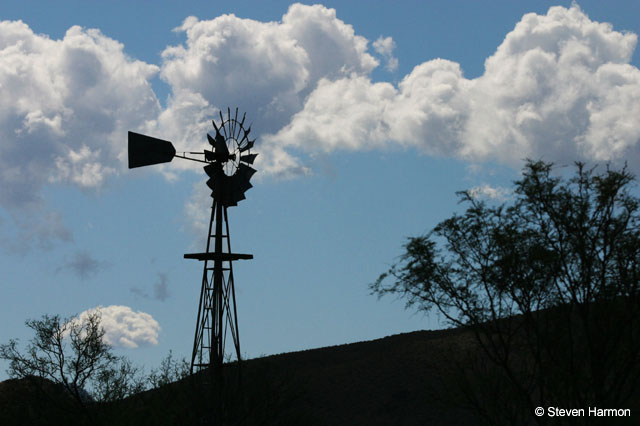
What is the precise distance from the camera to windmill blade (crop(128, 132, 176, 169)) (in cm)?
2661

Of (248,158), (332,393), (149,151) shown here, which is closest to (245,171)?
(248,158)

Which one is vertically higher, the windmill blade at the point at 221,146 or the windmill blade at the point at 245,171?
the windmill blade at the point at 221,146

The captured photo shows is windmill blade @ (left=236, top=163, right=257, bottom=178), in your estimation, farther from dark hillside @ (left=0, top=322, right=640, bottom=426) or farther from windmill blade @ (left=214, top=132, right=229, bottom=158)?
dark hillside @ (left=0, top=322, right=640, bottom=426)

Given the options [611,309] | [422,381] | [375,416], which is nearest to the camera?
[611,309]

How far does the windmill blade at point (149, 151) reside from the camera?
87.3 feet

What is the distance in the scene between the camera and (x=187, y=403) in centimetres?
3000

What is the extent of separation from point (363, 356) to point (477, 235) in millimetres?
35028

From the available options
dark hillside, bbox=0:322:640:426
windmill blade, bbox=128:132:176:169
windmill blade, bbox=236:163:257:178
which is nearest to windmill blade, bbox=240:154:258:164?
windmill blade, bbox=236:163:257:178

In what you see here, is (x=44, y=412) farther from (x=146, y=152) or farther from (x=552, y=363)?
(x=552, y=363)

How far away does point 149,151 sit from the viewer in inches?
1062

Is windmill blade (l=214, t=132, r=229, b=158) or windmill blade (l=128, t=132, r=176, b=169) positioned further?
windmill blade (l=214, t=132, r=229, b=158)

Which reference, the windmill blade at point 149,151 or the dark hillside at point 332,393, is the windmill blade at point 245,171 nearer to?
the windmill blade at point 149,151

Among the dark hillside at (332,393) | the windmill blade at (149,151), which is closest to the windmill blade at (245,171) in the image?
the windmill blade at (149,151)

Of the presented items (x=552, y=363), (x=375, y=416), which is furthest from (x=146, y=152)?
(x=375, y=416)
